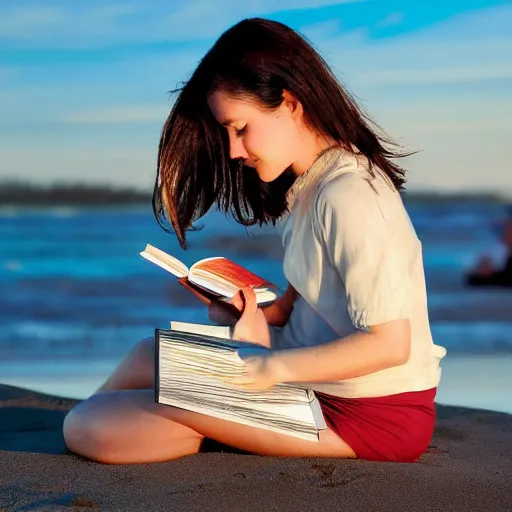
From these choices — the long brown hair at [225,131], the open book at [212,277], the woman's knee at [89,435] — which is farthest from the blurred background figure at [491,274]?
the woman's knee at [89,435]

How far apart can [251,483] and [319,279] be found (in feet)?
2.12

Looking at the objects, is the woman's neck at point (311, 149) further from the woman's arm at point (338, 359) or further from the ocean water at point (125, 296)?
the ocean water at point (125, 296)

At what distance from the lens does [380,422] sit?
3.30 metres

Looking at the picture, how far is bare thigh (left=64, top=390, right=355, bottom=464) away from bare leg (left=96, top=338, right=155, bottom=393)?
31 cm

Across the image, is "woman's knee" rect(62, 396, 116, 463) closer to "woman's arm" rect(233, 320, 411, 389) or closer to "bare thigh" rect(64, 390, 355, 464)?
"bare thigh" rect(64, 390, 355, 464)

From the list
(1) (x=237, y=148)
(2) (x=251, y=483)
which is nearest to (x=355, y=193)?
(1) (x=237, y=148)

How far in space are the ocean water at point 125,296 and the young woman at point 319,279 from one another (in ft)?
2.62

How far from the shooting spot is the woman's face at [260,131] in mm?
3285

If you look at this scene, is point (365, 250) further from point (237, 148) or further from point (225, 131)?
point (225, 131)

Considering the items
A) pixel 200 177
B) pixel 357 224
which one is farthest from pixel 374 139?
pixel 200 177

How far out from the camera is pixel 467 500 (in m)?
2.95

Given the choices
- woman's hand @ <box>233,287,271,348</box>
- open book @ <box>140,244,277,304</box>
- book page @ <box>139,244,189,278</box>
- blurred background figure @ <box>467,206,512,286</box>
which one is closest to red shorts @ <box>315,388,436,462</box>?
woman's hand @ <box>233,287,271,348</box>

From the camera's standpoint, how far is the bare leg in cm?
374

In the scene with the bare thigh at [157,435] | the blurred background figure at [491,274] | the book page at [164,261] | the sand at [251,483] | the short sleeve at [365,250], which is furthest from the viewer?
the blurred background figure at [491,274]
